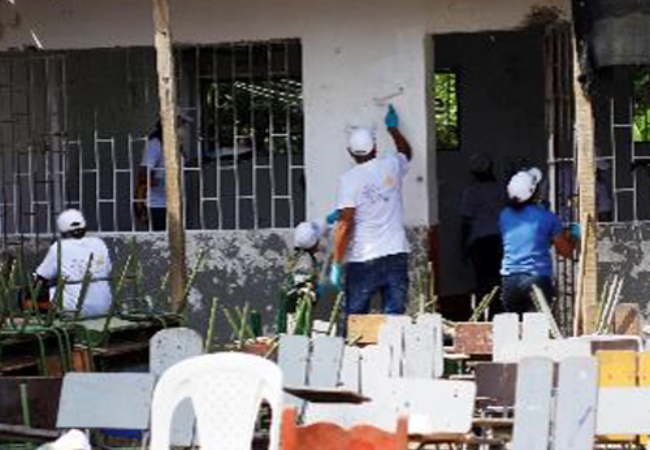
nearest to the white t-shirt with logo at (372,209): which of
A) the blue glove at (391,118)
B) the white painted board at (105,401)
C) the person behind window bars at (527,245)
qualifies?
the blue glove at (391,118)

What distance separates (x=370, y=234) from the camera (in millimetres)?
11648

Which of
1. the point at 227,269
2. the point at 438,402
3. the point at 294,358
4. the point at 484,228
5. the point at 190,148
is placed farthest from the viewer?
the point at 484,228

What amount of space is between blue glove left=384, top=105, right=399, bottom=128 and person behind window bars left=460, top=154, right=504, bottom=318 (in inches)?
62.5

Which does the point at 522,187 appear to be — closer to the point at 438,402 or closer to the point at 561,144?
the point at 561,144

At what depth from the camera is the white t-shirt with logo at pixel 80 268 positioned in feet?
35.8

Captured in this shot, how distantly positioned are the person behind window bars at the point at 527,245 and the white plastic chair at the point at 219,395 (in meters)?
4.78

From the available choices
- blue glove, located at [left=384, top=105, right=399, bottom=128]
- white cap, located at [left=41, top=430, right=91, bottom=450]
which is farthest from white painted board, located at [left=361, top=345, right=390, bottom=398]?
blue glove, located at [left=384, top=105, right=399, bottom=128]

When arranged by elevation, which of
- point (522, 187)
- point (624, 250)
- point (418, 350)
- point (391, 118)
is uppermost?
point (391, 118)

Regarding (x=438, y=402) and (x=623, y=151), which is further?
(x=623, y=151)

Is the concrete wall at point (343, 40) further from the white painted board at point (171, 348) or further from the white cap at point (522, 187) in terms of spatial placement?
the white painted board at point (171, 348)

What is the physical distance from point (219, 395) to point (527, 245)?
486cm

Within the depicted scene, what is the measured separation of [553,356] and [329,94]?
4.62 metres

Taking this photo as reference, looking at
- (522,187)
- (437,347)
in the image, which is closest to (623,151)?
(522,187)

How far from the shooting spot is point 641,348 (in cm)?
880
